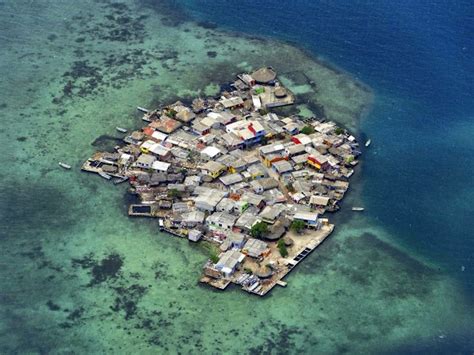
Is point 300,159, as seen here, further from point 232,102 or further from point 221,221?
point 221,221

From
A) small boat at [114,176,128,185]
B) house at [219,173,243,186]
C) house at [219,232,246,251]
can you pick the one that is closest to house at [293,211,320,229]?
house at [219,232,246,251]

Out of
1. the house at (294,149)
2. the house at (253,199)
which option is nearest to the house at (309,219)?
the house at (253,199)

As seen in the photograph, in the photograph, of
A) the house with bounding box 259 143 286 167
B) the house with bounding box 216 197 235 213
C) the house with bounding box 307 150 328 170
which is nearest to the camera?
the house with bounding box 216 197 235 213

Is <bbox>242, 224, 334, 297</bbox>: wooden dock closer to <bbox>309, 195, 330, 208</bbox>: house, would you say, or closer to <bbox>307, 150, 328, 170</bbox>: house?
<bbox>309, 195, 330, 208</bbox>: house

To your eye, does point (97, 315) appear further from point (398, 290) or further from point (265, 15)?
point (265, 15)

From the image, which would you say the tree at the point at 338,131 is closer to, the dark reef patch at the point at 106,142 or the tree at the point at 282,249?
the tree at the point at 282,249
